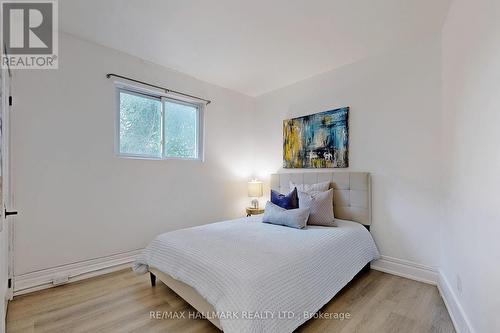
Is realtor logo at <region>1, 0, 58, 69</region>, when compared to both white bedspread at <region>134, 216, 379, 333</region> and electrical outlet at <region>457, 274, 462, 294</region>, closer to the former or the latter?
white bedspread at <region>134, 216, 379, 333</region>

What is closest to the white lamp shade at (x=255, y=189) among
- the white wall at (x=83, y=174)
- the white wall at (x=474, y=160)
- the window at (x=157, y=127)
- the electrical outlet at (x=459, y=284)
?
the white wall at (x=83, y=174)

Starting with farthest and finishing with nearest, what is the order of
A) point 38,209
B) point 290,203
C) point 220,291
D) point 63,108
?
point 290,203, point 63,108, point 38,209, point 220,291

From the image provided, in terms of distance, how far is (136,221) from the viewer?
292cm

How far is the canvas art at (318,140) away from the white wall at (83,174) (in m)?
1.55

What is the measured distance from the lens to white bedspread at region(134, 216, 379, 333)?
135 centimetres

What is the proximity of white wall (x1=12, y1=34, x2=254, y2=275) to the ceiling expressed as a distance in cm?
33

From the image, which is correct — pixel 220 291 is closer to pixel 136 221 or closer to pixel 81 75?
pixel 136 221

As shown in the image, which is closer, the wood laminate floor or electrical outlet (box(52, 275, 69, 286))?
the wood laminate floor

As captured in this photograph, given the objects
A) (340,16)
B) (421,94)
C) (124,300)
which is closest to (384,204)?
(421,94)

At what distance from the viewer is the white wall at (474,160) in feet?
3.84

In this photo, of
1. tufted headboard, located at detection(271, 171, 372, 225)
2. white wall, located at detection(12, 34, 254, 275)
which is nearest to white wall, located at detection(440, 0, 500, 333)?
tufted headboard, located at detection(271, 171, 372, 225)

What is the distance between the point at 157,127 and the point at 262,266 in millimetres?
2501

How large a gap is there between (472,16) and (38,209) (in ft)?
12.7

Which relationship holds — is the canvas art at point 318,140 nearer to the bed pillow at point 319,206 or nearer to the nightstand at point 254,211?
the bed pillow at point 319,206
